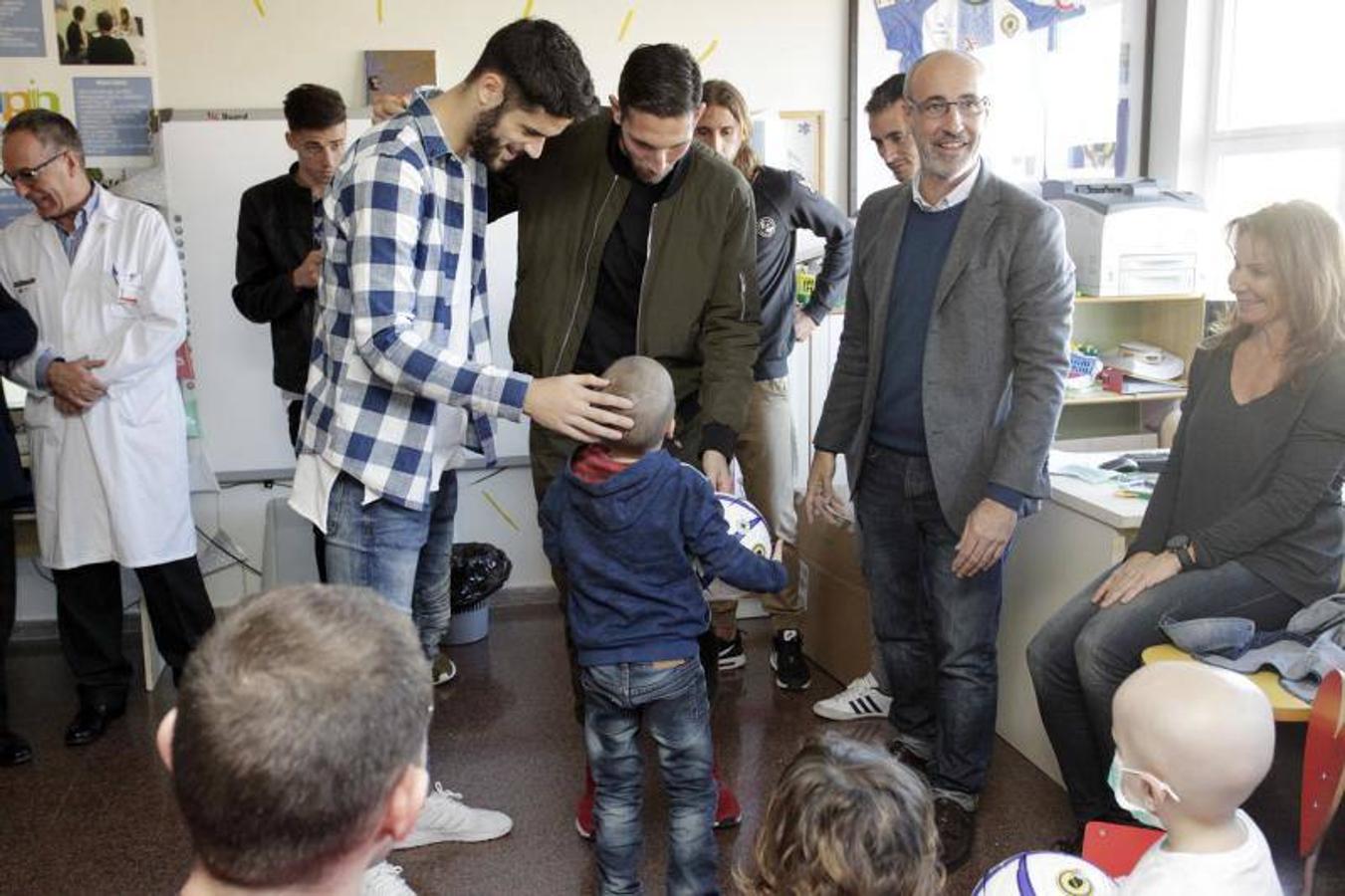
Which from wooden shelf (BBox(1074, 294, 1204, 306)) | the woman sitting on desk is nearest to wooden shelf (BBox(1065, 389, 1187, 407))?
wooden shelf (BBox(1074, 294, 1204, 306))

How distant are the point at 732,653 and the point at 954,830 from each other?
3.80 ft

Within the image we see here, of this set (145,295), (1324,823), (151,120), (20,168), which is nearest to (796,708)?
(1324,823)

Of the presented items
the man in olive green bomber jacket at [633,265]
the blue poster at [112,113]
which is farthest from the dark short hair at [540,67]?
the blue poster at [112,113]

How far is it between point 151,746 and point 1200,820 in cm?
260

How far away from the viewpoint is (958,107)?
223 cm

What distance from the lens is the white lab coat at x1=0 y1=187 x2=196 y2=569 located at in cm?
300

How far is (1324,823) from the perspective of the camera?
159 centimetres

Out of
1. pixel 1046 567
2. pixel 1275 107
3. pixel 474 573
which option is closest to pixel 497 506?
pixel 474 573

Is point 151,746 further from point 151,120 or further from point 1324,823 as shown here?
point 1324,823

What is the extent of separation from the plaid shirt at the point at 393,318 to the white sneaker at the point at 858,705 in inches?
58.6

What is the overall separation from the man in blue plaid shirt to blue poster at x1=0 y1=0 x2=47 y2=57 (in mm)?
2314

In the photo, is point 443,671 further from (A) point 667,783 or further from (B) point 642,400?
(B) point 642,400

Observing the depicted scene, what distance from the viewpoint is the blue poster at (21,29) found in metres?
3.55

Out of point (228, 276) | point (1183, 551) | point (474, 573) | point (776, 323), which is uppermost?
point (228, 276)
